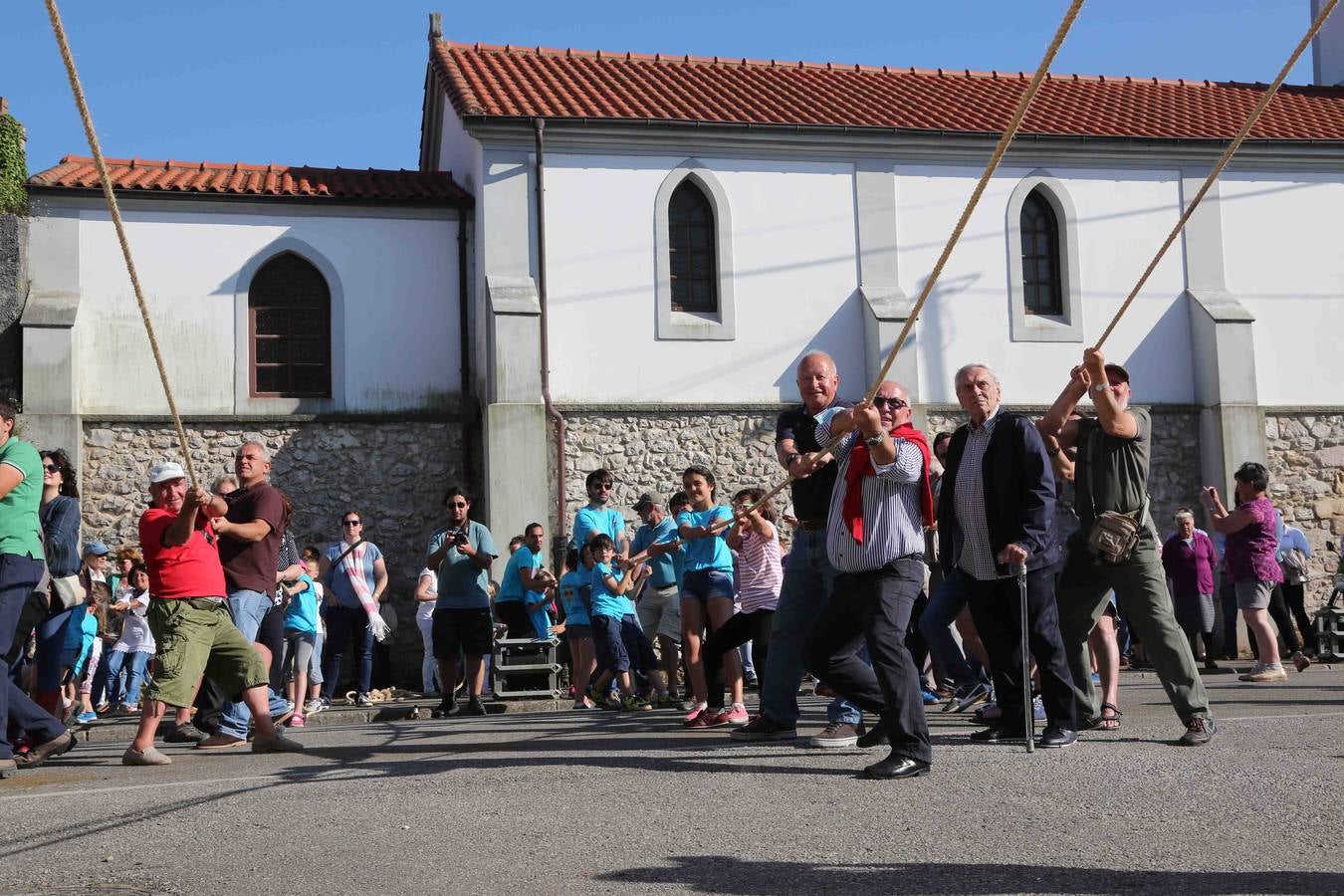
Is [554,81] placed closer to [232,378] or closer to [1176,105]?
[232,378]

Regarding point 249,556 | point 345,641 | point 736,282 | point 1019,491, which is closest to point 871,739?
point 1019,491

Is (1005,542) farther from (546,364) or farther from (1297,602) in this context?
(546,364)

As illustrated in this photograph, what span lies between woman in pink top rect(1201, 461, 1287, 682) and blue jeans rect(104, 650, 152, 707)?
1041 cm

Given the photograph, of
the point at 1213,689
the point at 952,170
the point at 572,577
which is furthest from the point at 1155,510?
the point at 572,577

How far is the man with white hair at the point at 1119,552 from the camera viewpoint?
7832 mm

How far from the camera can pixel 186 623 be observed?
27.9 feet

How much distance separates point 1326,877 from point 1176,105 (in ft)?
72.7

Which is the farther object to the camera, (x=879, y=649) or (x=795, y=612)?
(x=795, y=612)

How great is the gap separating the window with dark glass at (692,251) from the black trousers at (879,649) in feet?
45.3

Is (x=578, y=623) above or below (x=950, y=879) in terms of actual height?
above

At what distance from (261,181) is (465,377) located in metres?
3.94

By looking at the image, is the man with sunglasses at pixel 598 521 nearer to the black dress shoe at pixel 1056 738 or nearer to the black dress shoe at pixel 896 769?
the black dress shoe at pixel 1056 738

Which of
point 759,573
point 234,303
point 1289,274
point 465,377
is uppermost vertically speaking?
point 1289,274

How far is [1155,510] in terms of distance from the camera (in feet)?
71.1
